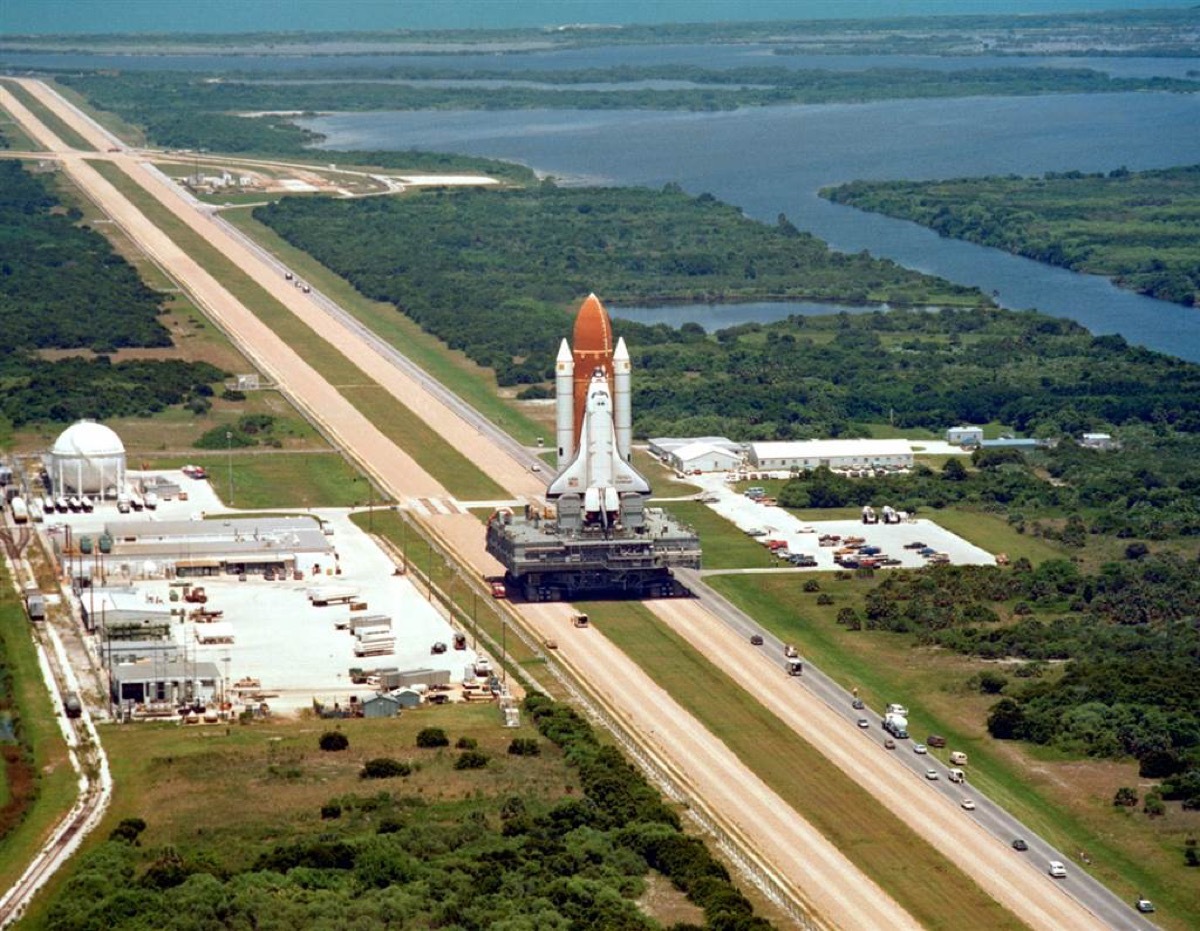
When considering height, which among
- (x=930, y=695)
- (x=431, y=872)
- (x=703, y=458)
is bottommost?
(x=703, y=458)

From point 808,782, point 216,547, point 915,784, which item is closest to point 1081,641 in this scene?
point 915,784

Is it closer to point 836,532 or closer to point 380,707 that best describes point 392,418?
point 836,532

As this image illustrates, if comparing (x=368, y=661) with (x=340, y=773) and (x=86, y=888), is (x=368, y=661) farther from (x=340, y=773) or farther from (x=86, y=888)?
(x=86, y=888)

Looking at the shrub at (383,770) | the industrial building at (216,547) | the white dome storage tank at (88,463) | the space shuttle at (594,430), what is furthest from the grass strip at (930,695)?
the white dome storage tank at (88,463)

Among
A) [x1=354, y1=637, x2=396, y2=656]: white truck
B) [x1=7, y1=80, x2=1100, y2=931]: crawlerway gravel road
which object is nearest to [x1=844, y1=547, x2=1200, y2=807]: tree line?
[x1=7, y1=80, x2=1100, y2=931]: crawlerway gravel road

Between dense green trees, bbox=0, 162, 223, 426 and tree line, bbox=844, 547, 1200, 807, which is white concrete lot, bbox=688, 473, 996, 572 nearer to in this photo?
tree line, bbox=844, 547, 1200, 807

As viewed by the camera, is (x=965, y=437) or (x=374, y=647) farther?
(x=965, y=437)
